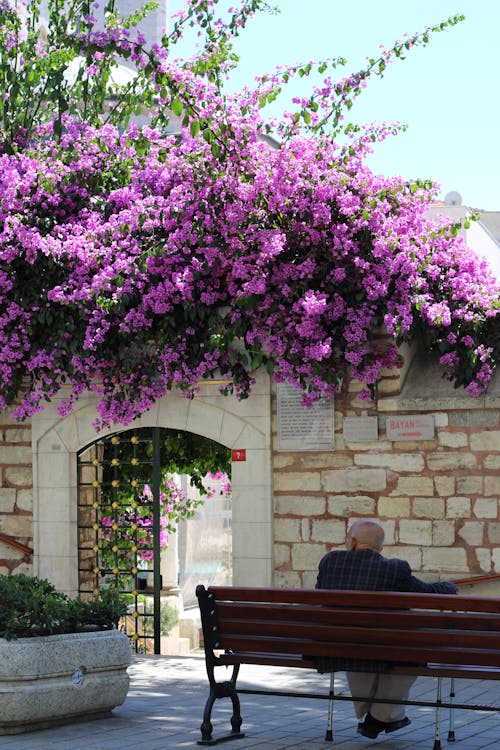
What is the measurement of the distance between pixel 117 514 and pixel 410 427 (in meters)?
3.16

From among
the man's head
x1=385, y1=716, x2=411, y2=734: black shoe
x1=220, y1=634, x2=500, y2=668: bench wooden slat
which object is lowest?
x1=385, y1=716, x2=411, y2=734: black shoe

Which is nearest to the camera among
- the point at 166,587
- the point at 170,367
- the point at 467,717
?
the point at 467,717

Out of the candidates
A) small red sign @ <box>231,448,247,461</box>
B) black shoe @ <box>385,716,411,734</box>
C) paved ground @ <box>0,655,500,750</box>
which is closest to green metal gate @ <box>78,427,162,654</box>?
small red sign @ <box>231,448,247,461</box>

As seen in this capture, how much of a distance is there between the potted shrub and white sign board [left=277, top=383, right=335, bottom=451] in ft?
11.4

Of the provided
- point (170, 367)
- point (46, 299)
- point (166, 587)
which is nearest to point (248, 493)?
point (170, 367)

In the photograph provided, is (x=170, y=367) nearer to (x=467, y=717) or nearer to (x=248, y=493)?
(x=248, y=493)

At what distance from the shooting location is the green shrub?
21.8 ft

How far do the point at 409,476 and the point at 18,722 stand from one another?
438 cm

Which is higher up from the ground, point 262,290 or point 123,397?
point 262,290

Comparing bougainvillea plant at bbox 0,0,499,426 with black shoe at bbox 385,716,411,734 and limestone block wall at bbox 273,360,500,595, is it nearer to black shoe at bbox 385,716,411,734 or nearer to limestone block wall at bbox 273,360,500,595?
limestone block wall at bbox 273,360,500,595

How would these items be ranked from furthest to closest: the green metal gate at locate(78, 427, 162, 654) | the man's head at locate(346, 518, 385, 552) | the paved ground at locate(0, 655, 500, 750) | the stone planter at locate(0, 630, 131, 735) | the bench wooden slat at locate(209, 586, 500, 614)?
the green metal gate at locate(78, 427, 162, 654) → the stone planter at locate(0, 630, 131, 735) → the man's head at locate(346, 518, 385, 552) → the paved ground at locate(0, 655, 500, 750) → the bench wooden slat at locate(209, 586, 500, 614)

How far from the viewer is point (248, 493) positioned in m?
10.5

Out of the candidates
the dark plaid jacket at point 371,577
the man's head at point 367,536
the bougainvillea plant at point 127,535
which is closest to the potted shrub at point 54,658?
the dark plaid jacket at point 371,577

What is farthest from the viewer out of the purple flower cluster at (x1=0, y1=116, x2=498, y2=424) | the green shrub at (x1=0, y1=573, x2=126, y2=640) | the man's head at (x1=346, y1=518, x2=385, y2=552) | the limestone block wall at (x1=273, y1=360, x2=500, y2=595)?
the purple flower cluster at (x1=0, y1=116, x2=498, y2=424)
